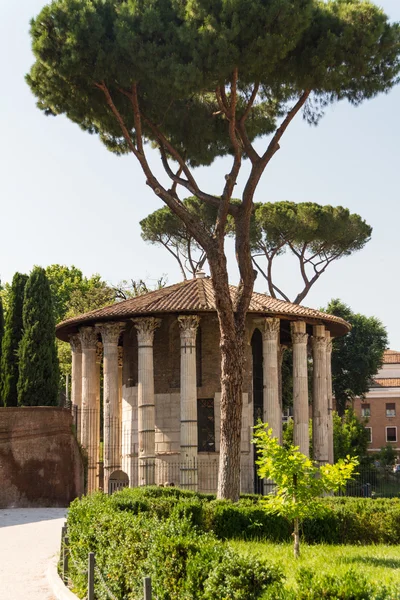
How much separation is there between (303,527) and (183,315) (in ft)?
42.0

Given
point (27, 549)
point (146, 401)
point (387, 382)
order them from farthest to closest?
1. point (387, 382)
2. point (146, 401)
3. point (27, 549)

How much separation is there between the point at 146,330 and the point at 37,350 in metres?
3.54

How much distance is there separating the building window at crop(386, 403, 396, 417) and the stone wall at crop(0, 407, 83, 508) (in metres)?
44.0

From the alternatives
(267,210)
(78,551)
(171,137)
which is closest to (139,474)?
(171,137)

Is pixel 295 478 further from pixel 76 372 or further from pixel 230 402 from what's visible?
pixel 76 372

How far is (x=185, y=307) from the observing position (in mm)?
28156

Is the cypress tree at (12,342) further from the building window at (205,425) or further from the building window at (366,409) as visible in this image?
the building window at (366,409)

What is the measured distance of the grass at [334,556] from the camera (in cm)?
1185

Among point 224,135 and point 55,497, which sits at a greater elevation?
point 224,135

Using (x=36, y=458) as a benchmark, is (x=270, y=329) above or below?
above

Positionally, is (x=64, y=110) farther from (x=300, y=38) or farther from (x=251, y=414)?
(x=251, y=414)

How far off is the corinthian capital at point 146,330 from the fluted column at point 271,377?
366 cm

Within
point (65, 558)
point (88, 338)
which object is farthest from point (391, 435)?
point (65, 558)

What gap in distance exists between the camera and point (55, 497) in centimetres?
2600
